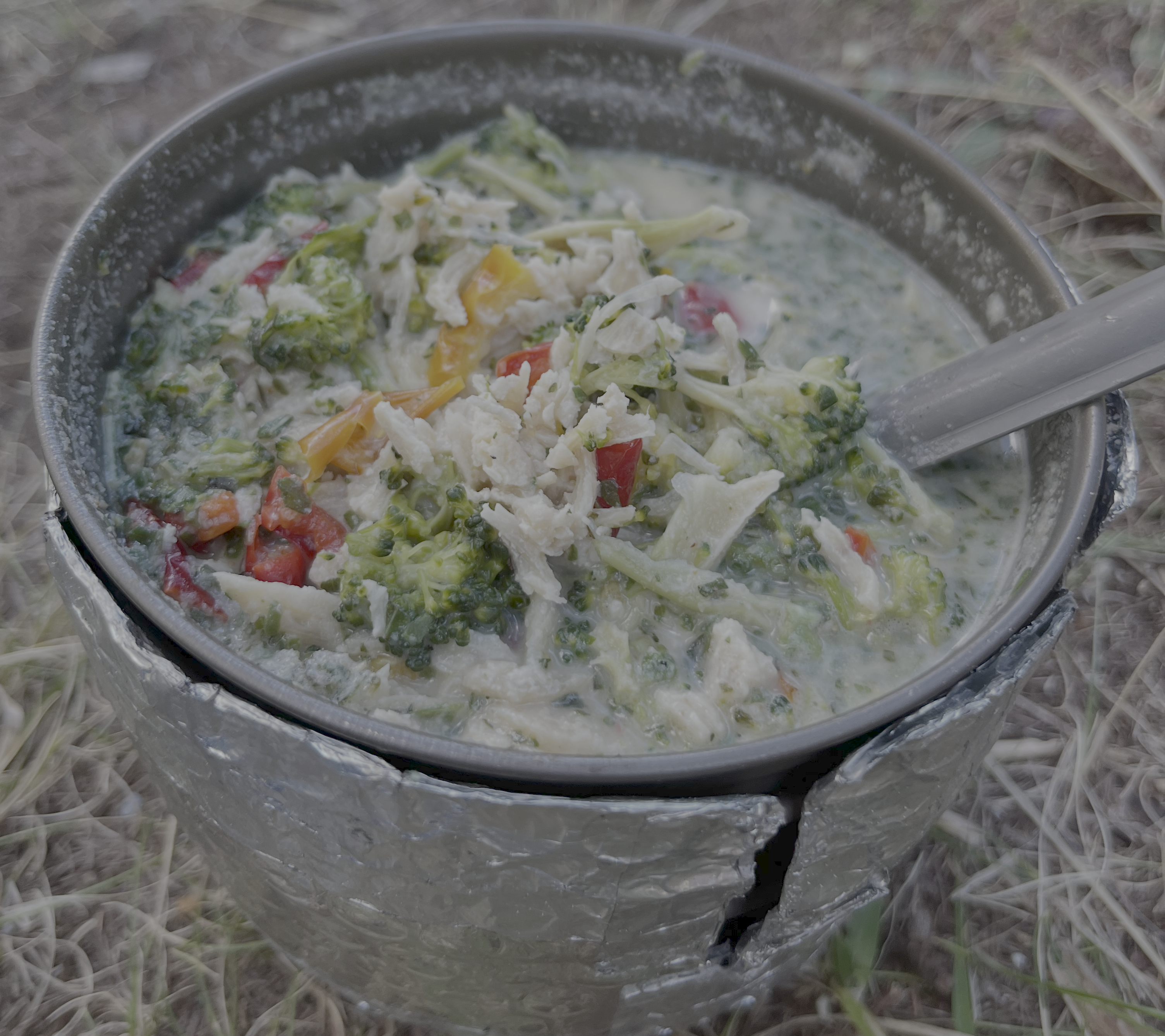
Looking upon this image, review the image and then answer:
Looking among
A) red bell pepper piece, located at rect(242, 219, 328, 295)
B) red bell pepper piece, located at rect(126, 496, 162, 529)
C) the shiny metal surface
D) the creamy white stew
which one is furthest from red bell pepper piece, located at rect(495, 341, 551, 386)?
the shiny metal surface

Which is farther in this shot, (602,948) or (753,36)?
(753,36)

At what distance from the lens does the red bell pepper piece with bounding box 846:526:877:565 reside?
188 cm

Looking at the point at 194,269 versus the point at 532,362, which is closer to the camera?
the point at 532,362

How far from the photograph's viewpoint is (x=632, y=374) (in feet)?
5.93

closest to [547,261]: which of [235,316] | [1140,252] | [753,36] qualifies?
[235,316]

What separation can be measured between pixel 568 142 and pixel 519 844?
6.38 ft

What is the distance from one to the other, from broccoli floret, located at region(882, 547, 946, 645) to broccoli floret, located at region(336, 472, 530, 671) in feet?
2.08

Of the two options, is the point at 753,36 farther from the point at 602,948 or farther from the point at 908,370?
the point at 602,948

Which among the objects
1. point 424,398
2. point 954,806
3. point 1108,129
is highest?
point 1108,129

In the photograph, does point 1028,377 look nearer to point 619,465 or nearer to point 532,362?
point 619,465

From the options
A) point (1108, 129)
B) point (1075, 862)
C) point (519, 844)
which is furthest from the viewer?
point (1108, 129)

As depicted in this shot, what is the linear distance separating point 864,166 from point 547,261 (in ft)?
2.71

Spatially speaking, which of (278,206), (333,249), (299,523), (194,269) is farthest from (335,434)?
(278,206)

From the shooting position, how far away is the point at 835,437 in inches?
75.5
